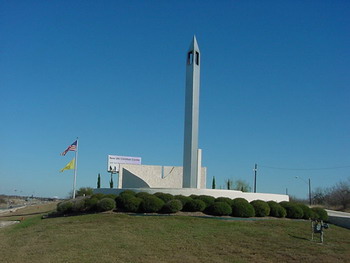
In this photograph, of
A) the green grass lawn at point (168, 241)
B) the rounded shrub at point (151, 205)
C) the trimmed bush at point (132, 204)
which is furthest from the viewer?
the trimmed bush at point (132, 204)

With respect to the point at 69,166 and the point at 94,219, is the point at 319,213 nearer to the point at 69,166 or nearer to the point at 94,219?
the point at 94,219

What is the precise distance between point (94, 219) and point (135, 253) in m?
7.00

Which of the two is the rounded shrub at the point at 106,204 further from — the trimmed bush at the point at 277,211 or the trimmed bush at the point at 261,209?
the trimmed bush at the point at 277,211

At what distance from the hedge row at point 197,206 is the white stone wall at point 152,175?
14.6m

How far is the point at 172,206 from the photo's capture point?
65.8ft

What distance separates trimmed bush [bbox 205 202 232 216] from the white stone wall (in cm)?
1704

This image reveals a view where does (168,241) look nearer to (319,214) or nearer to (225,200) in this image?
(225,200)

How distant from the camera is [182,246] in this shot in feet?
45.9

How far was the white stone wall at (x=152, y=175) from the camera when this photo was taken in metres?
37.2

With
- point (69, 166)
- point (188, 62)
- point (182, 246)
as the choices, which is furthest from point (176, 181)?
point (182, 246)

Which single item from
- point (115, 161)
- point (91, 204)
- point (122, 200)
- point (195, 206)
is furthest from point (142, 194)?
point (115, 161)

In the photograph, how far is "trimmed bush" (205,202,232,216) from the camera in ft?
65.3

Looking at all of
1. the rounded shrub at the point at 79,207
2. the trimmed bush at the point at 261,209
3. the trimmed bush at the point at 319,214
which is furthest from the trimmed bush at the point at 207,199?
the rounded shrub at the point at 79,207

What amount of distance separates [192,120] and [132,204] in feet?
25.7
